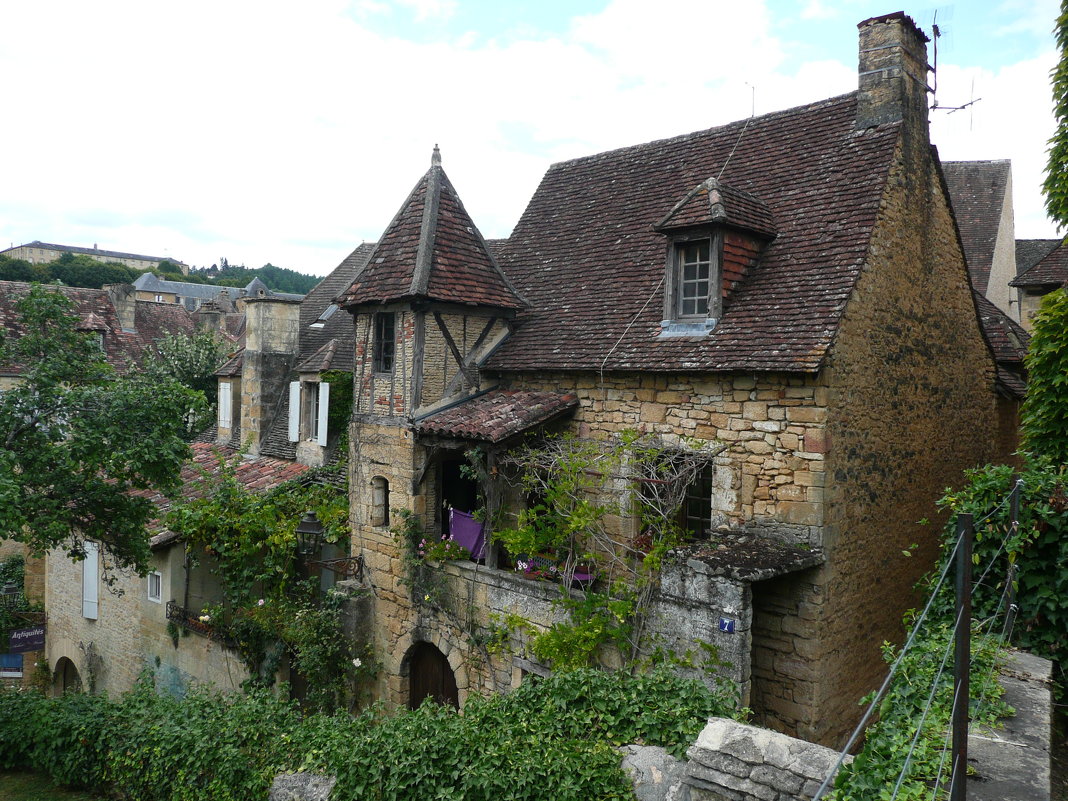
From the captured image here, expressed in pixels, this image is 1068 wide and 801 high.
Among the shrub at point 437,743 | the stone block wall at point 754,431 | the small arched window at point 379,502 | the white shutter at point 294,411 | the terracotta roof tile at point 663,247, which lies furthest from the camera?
the white shutter at point 294,411

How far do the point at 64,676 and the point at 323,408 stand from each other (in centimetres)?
1080

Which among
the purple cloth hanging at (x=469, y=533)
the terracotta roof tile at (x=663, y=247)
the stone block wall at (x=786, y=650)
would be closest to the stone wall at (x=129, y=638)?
the purple cloth hanging at (x=469, y=533)

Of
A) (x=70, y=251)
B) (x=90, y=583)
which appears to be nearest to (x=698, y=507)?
(x=90, y=583)

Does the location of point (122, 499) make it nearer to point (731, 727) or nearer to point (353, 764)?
point (353, 764)

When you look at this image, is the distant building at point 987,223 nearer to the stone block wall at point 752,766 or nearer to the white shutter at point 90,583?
the stone block wall at point 752,766

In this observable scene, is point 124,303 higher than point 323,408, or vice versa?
point 124,303

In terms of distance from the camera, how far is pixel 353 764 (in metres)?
6.27

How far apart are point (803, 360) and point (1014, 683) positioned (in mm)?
3623

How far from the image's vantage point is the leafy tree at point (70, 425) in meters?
10.9

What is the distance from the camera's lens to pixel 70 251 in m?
124

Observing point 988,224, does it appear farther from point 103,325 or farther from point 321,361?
point 103,325

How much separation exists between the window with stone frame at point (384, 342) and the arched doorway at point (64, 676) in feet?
43.6

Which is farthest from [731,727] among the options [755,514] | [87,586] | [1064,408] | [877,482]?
[87,586]

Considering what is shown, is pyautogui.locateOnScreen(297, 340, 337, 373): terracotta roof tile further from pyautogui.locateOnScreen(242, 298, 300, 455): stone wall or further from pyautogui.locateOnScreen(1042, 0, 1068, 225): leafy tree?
pyautogui.locateOnScreen(1042, 0, 1068, 225): leafy tree
